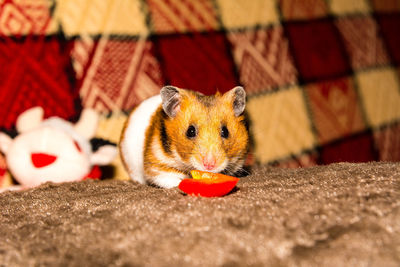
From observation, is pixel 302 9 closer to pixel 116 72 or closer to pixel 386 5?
pixel 386 5

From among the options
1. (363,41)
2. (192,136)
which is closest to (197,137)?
(192,136)

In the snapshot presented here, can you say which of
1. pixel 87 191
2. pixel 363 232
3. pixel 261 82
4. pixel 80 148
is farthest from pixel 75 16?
pixel 363 232

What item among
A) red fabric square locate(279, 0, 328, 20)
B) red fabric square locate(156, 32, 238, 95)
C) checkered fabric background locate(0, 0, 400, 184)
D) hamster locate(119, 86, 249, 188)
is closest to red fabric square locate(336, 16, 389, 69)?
checkered fabric background locate(0, 0, 400, 184)

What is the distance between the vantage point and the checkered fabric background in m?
1.24

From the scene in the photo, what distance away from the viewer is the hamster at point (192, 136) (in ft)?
3.17

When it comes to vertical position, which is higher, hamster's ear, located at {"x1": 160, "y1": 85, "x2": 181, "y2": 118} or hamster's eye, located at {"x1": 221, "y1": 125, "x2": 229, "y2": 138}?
hamster's ear, located at {"x1": 160, "y1": 85, "x2": 181, "y2": 118}

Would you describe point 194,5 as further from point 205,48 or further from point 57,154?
point 57,154

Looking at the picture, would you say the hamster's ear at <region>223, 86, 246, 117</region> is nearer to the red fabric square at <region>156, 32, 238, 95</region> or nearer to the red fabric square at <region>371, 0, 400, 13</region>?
the red fabric square at <region>156, 32, 238, 95</region>

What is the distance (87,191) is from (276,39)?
3.68 ft

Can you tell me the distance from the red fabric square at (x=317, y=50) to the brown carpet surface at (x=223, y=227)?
1014mm

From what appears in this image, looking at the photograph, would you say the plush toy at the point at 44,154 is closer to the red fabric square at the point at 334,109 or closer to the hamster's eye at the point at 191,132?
the hamster's eye at the point at 191,132

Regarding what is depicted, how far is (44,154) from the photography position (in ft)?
3.51

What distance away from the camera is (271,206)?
68cm

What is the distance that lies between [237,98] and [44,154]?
54 cm
